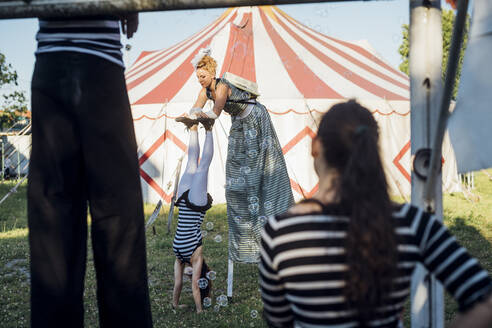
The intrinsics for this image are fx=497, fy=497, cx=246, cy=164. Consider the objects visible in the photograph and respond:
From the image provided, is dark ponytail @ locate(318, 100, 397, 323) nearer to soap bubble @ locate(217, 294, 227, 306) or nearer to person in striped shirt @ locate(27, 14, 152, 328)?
person in striped shirt @ locate(27, 14, 152, 328)

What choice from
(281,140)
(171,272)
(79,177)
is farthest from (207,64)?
(281,140)

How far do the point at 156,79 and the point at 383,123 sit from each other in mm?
4242

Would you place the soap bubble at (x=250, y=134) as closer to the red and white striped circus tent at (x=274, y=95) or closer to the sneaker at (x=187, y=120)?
the sneaker at (x=187, y=120)

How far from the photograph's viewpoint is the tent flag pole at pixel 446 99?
1.30m

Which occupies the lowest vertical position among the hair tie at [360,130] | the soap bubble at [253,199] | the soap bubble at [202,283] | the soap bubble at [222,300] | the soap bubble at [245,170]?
the soap bubble at [222,300]

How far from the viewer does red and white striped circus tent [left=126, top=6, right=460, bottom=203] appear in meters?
8.48

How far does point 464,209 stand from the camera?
783cm

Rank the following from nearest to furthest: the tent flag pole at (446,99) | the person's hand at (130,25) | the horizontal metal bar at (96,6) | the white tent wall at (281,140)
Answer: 1. the tent flag pole at (446,99)
2. the horizontal metal bar at (96,6)
3. the person's hand at (130,25)
4. the white tent wall at (281,140)

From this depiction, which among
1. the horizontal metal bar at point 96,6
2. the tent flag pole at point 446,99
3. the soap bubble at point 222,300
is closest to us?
the tent flag pole at point 446,99

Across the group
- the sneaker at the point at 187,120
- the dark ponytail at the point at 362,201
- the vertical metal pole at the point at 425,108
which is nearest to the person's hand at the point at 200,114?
the sneaker at the point at 187,120

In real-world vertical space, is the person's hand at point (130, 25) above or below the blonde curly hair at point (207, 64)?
below

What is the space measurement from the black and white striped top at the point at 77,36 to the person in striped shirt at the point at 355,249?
30.1 inches

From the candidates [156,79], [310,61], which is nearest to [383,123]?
[310,61]

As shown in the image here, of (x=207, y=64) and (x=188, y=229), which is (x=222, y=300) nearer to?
(x=188, y=229)
